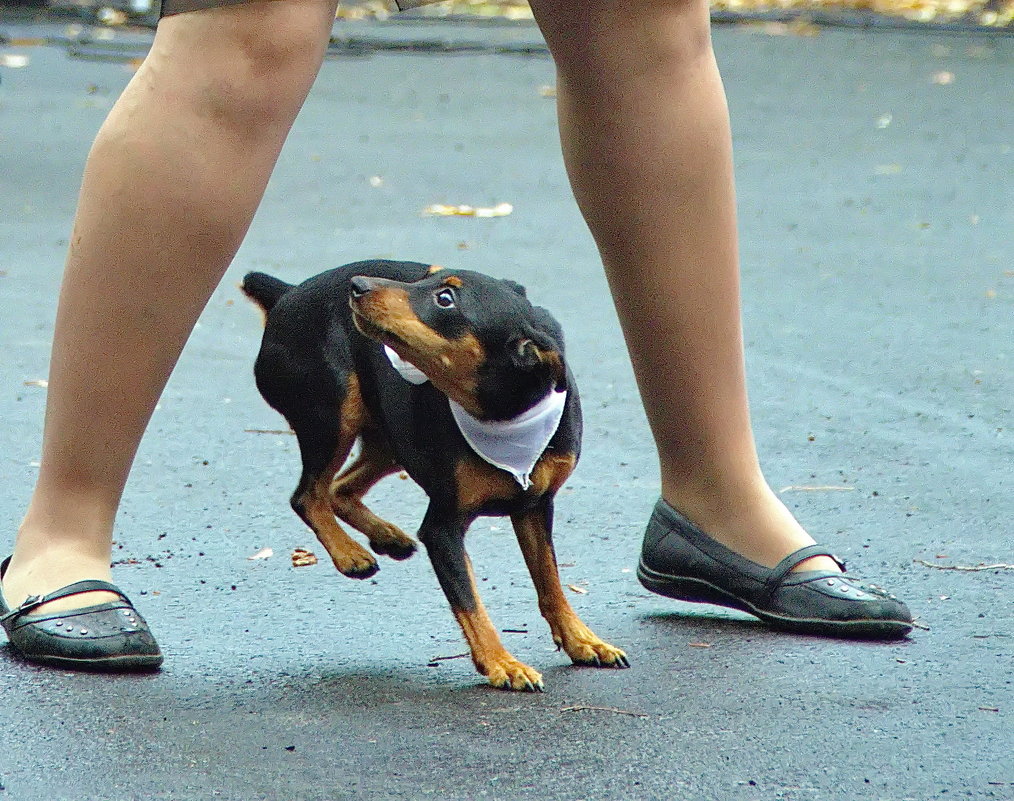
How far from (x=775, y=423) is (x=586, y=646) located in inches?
68.4

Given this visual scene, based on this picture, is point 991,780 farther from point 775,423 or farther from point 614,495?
point 775,423

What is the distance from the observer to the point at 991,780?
2.09m

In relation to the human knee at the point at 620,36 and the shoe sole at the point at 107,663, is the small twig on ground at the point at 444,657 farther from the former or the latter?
the human knee at the point at 620,36

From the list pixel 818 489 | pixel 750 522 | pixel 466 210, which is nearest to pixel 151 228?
pixel 750 522

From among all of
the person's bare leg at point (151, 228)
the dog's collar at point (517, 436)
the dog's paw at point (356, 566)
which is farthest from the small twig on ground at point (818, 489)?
the person's bare leg at point (151, 228)

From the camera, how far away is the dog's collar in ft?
7.91

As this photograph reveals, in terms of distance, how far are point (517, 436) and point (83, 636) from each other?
2.49ft

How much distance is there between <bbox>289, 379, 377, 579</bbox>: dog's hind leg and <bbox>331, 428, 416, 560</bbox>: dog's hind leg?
3.3 inches

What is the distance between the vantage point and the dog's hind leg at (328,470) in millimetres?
2705

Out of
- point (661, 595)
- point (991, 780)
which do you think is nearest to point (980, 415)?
point (661, 595)

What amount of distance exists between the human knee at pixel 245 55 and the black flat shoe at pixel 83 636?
31.6 inches

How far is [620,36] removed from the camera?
254 centimetres

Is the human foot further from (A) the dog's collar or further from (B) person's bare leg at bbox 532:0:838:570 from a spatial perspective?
(B) person's bare leg at bbox 532:0:838:570

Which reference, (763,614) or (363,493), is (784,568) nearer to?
(763,614)
